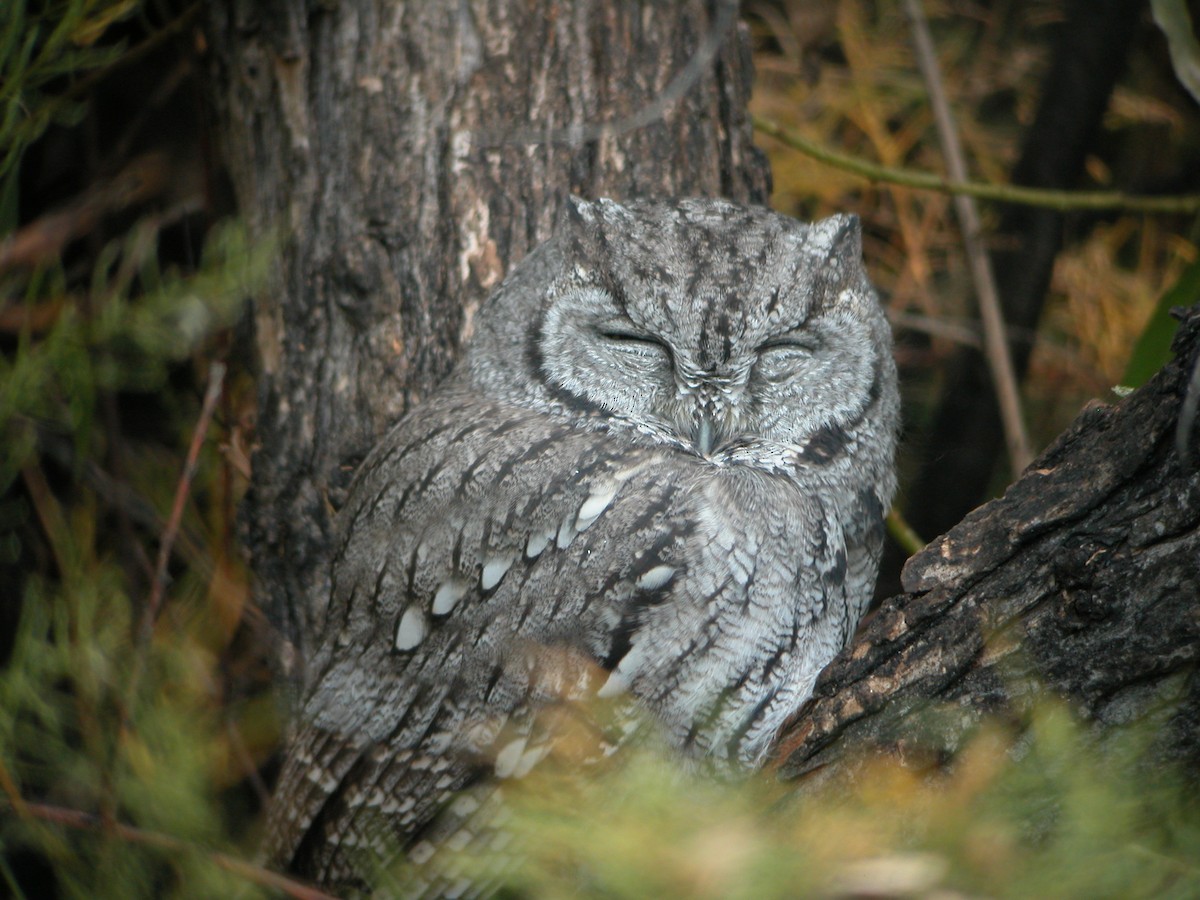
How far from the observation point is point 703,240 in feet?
5.70

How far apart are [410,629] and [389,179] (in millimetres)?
886

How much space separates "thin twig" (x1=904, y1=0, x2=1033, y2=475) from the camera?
2.60 metres

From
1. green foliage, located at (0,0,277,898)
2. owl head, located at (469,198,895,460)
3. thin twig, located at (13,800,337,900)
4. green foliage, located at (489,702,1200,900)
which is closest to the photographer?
green foliage, located at (489,702,1200,900)

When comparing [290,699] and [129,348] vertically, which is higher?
[129,348]

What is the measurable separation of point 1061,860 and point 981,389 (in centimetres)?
238

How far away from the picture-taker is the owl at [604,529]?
5.36ft

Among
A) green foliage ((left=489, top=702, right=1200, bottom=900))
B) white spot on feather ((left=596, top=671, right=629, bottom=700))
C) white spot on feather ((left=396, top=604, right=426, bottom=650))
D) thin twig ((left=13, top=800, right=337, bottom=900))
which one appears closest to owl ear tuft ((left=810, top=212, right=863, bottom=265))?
white spot on feather ((left=596, top=671, right=629, bottom=700))

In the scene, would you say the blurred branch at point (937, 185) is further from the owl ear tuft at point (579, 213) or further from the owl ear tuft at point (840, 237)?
the owl ear tuft at point (579, 213)

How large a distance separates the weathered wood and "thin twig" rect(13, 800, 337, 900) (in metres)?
0.65

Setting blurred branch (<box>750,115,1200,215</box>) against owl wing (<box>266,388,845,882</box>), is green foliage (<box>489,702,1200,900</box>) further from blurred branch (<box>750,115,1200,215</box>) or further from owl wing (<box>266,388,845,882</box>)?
blurred branch (<box>750,115,1200,215</box>)

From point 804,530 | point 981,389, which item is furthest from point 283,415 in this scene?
point 981,389

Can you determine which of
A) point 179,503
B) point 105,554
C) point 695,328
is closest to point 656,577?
point 695,328

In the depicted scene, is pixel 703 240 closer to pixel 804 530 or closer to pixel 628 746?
pixel 804 530

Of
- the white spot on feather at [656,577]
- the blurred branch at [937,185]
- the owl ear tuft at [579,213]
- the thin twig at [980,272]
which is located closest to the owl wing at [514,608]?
the white spot on feather at [656,577]
